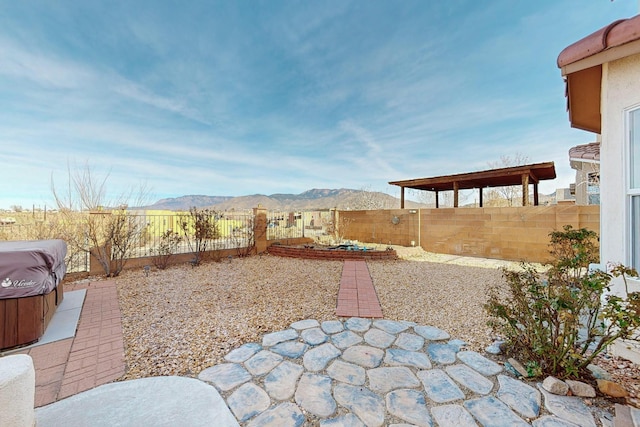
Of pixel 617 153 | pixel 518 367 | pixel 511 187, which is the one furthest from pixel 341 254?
pixel 511 187

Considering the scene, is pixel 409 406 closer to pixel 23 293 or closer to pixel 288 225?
pixel 23 293

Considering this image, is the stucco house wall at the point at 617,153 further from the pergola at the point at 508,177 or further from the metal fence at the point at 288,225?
the metal fence at the point at 288,225

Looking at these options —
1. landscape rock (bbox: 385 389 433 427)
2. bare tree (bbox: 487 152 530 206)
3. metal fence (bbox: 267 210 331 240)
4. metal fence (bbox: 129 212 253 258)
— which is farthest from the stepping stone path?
bare tree (bbox: 487 152 530 206)

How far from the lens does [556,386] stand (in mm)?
2346

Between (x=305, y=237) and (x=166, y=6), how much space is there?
9.64 meters

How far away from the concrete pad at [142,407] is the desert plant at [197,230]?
21.6ft

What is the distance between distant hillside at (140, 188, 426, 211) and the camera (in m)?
16.8

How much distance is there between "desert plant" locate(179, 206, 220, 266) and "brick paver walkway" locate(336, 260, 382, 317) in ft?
16.3

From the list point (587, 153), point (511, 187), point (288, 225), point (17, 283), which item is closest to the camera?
point (17, 283)

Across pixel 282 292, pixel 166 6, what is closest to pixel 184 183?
pixel 166 6

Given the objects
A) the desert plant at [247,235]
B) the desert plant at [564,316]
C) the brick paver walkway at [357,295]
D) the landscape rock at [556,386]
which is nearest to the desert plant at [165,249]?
the desert plant at [247,235]

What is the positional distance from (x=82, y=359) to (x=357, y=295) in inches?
169

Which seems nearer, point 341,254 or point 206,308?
point 206,308

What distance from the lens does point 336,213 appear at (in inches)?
543
